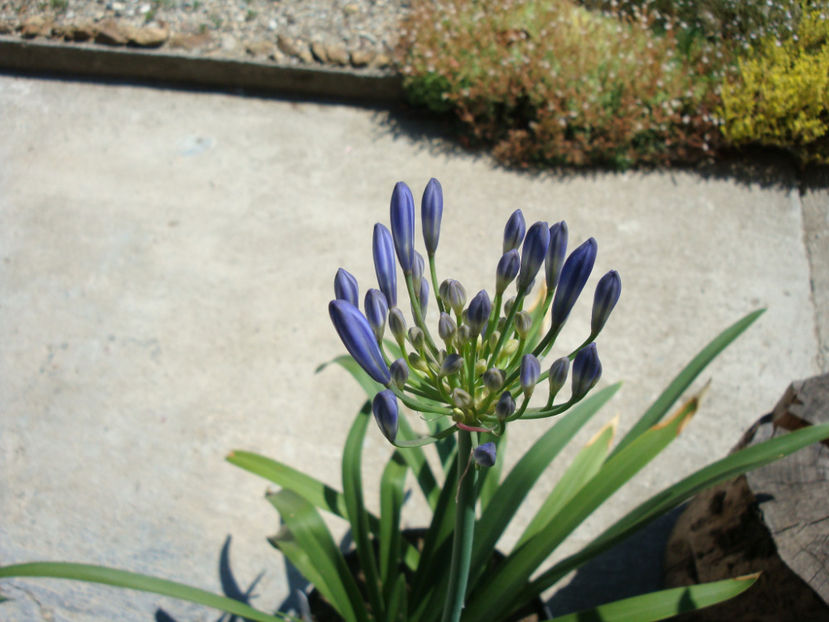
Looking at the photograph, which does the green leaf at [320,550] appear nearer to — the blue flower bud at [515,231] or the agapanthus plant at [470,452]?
the agapanthus plant at [470,452]

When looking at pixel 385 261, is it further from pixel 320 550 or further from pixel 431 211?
pixel 320 550

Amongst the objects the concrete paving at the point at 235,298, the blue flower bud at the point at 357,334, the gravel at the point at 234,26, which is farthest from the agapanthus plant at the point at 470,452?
the gravel at the point at 234,26

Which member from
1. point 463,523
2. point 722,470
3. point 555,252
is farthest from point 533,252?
point 722,470

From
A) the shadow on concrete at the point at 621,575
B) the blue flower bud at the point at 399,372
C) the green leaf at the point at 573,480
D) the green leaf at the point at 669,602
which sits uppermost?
the blue flower bud at the point at 399,372

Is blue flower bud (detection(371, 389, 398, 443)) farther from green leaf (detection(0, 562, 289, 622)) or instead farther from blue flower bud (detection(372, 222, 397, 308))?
green leaf (detection(0, 562, 289, 622))

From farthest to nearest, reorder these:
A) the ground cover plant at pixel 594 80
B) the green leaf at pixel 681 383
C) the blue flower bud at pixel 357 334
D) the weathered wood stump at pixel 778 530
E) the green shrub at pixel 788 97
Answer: the ground cover plant at pixel 594 80
the green shrub at pixel 788 97
the green leaf at pixel 681 383
the weathered wood stump at pixel 778 530
the blue flower bud at pixel 357 334

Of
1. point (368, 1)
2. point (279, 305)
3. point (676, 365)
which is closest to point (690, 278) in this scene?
point (676, 365)
